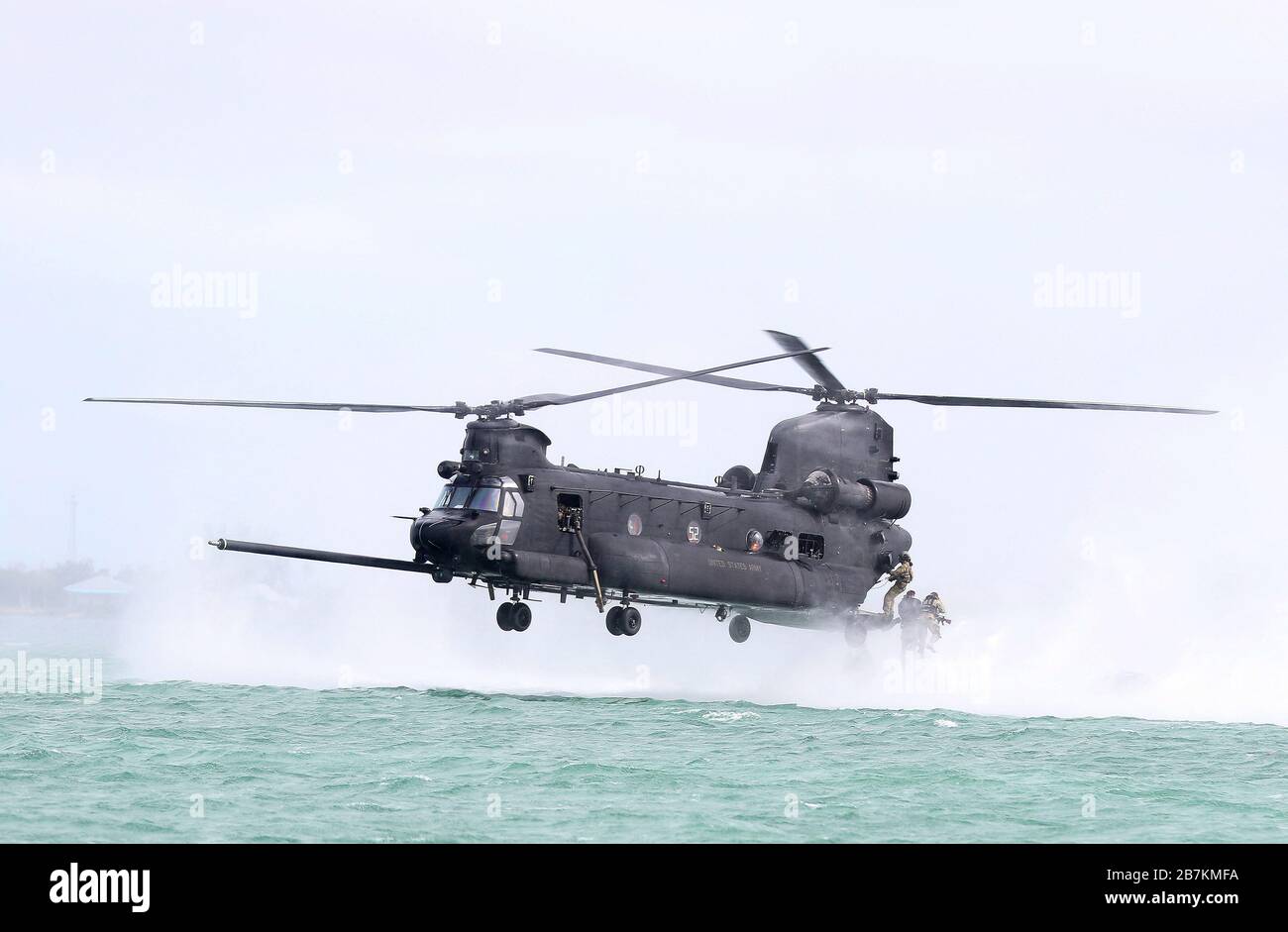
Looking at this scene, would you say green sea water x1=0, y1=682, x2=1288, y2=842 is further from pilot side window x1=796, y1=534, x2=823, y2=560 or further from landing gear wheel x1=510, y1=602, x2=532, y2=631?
pilot side window x1=796, y1=534, x2=823, y2=560

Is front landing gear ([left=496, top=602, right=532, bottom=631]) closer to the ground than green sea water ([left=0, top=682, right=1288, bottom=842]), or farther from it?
Result: farther from it

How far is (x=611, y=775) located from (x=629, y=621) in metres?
5.01

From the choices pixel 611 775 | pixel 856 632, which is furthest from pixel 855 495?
pixel 611 775

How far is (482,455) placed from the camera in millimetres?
26812

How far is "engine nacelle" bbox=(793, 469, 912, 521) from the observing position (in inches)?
1236

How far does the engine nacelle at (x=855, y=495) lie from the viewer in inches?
1236

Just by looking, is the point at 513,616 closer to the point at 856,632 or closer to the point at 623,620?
the point at 623,620

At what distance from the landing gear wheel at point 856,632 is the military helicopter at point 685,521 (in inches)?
1.2

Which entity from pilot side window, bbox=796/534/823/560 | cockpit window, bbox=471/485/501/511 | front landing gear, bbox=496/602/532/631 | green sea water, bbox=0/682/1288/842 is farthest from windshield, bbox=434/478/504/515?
pilot side window, bbox=796/534/823/560

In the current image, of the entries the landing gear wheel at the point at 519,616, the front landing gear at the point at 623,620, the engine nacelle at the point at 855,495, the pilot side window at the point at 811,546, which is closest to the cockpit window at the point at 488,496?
the landing gear wheel at the point at 519,616

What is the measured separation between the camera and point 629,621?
27.1 m

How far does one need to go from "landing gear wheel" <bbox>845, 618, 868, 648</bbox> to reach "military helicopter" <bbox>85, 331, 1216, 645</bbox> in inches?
1.2
